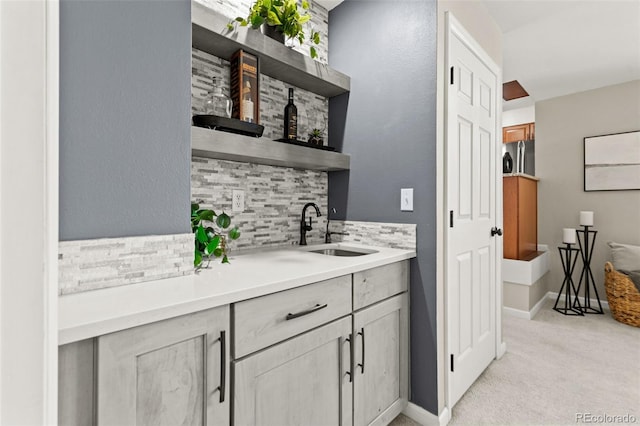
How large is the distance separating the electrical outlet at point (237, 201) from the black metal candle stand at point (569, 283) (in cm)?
352

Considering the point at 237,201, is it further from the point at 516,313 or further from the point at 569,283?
the point at 569,283

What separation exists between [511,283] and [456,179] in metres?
2.10

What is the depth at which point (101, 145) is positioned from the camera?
3.26 feet

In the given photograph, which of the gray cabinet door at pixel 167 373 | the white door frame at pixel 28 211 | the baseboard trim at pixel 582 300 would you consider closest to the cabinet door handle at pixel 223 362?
the gray cabinet door at pixel 167 373

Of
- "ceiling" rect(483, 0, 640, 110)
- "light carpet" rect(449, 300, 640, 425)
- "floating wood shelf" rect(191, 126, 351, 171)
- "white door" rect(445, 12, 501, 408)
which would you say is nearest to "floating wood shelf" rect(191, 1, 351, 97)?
"floating wood shelf" rect(191, 126, 351, 171)

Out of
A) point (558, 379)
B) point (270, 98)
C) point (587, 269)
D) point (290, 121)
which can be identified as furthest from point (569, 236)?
point (270, 98)

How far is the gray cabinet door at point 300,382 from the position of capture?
1.01 m

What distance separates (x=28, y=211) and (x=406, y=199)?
1558 mm

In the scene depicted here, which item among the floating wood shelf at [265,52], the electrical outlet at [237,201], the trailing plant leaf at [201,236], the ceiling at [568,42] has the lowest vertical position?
the trailing plant leaf at [201,236]

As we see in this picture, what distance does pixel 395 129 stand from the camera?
1833mm

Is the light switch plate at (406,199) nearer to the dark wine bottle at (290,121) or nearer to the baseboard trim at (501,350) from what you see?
the dark wine bottle at (290,121)

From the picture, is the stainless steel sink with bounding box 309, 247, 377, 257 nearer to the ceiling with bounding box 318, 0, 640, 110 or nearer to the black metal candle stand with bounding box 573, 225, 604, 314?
the ceiling with bounding box 318, 0, 640, 110

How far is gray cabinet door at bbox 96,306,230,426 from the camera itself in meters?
0.75

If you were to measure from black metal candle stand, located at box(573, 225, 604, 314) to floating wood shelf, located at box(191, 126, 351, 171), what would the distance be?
3186 mm
